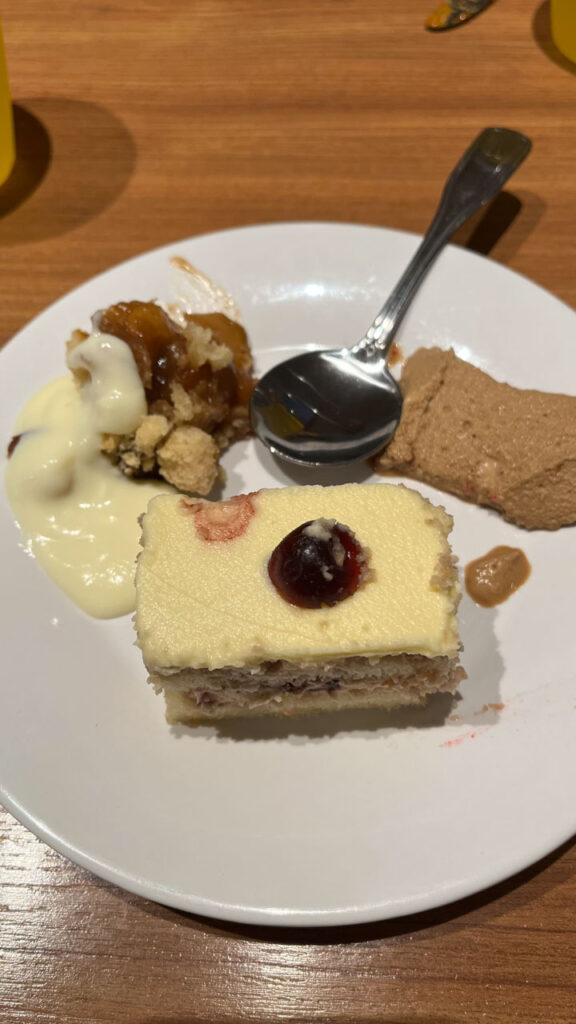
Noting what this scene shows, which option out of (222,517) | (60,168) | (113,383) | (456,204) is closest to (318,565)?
(222,517)

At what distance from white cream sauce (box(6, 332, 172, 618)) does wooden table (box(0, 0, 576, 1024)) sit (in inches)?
20.6

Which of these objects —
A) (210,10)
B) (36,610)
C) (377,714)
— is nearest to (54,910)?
(36,610)

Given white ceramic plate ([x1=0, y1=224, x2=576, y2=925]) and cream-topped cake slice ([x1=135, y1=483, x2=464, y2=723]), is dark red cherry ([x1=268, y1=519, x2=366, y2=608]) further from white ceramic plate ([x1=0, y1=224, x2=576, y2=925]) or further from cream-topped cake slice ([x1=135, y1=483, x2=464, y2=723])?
white ceramic plate ([x1=0, y1=224, x2=576, y2=925])

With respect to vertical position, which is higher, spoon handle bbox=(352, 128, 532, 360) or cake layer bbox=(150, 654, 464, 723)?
spoon handle bbox=(352, 128, 532, 360)

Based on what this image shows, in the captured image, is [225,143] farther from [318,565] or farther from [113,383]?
[318,565]

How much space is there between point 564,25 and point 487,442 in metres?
1.69

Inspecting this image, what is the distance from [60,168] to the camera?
97.3 inches

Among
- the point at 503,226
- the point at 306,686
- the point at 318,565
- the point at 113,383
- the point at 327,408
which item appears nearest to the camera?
the point at 318,565

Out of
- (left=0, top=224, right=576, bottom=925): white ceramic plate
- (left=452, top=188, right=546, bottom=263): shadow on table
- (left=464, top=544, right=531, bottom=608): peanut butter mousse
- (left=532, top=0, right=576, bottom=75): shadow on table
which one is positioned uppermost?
(left=532, top=0, right=576, bottom=75): shadow on table

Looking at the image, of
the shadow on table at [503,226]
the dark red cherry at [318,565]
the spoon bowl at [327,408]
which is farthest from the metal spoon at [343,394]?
the dark red cherry at [318,565]

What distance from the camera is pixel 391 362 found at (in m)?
1.92

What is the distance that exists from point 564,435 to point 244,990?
1273 mm

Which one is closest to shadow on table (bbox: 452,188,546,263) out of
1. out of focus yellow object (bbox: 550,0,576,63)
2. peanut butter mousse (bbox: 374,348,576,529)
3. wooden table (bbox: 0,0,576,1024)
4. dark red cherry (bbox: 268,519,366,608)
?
wooden table (bbox: 0,0,576,1024)

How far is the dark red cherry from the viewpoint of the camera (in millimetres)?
1347
